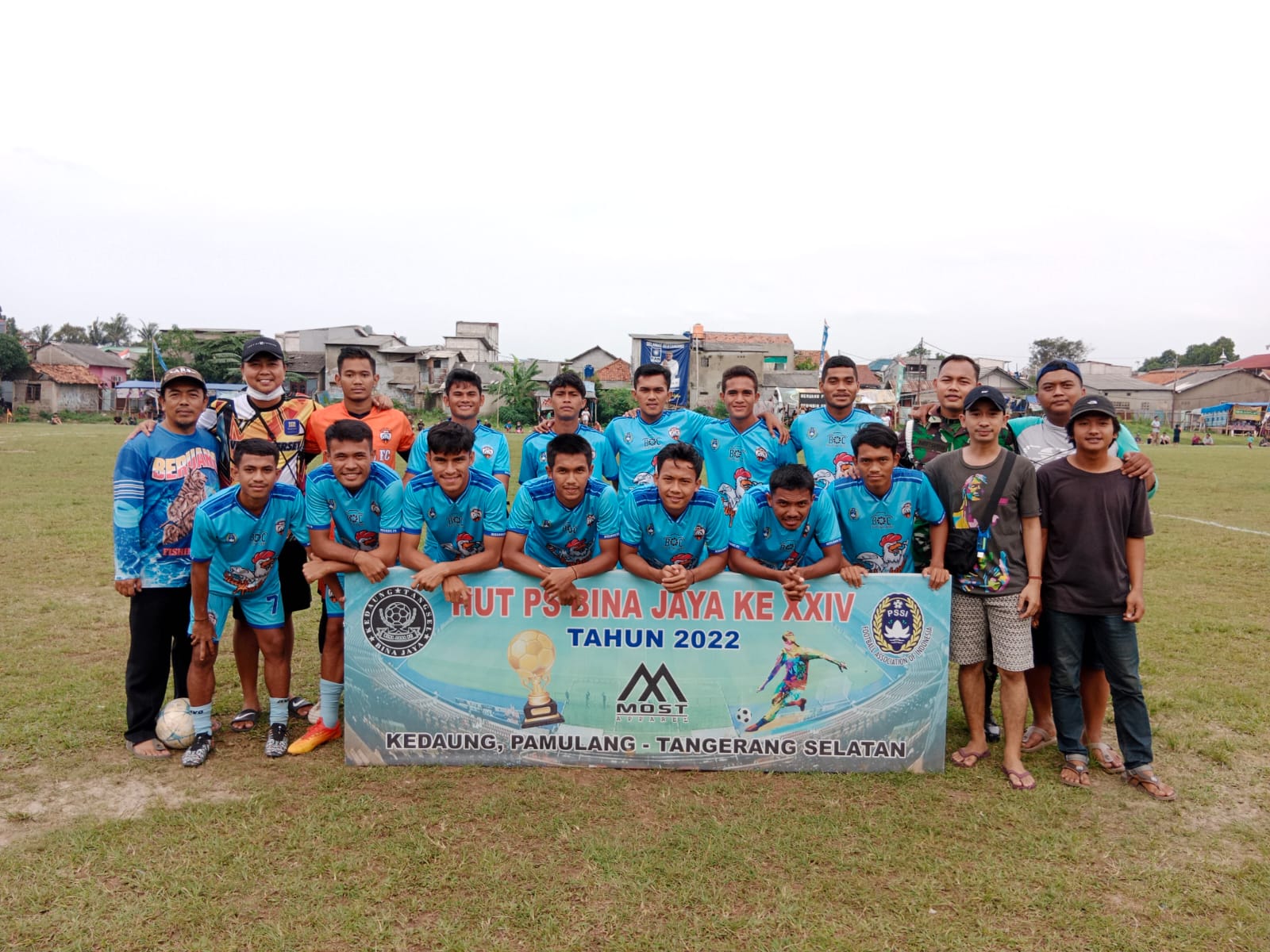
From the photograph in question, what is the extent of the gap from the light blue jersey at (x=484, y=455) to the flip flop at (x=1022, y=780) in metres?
3.55

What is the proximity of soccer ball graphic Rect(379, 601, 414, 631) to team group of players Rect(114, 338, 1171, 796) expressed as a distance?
0.21 meters

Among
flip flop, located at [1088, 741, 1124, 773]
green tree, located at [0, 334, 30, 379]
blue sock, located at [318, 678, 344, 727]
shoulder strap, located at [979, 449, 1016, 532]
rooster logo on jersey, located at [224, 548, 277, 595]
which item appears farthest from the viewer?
green tree, located at [0, 334, 30, 379]

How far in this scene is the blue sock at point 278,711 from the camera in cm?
465

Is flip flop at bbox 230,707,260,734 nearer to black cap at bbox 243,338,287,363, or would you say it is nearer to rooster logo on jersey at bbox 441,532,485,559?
rooster logo on jersey at bbox 441,532,485,559

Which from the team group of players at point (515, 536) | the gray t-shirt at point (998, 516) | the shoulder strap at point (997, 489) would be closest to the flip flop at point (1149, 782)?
the team group of players at point (515, 536)

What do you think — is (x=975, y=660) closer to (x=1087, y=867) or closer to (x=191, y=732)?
(x=1087, y=867)

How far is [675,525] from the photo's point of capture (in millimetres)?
4488

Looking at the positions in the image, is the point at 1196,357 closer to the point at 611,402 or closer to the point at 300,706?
the point at 611,402

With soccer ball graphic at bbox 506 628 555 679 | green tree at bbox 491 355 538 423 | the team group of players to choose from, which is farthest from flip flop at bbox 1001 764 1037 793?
green tree at bbox 491 355 538 423

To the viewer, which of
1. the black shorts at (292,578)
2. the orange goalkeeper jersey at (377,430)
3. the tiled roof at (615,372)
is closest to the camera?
the black shorts at (292,578)

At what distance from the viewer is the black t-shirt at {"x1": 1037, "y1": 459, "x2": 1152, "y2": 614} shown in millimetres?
4324

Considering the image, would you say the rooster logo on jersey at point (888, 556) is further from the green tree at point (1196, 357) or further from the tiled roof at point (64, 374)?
the green tree at point (1196, 357)

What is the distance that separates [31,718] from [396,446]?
9.35ft

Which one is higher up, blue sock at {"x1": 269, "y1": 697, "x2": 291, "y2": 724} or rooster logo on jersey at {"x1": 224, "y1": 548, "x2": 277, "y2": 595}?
rooster logo on jersey at {"x1": 224, "y1": 548, "x2": 277, "y2": 595}
